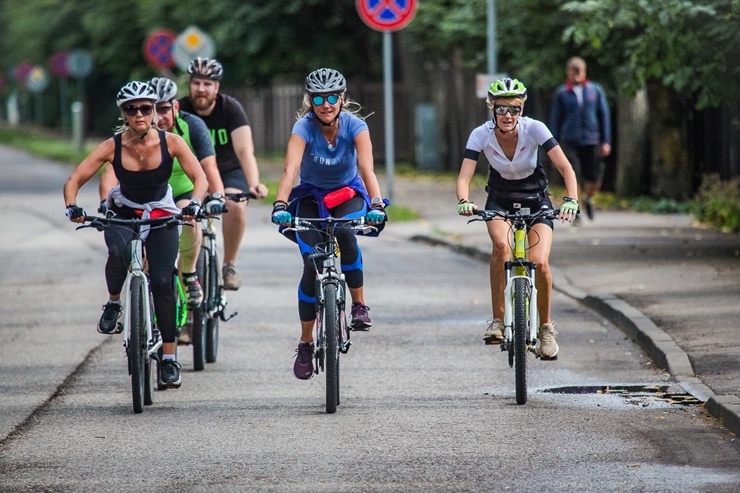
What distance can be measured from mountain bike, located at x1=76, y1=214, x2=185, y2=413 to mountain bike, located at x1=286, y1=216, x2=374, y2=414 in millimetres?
778

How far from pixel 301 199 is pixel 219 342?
2.64m

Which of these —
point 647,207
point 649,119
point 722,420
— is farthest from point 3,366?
point 649,119

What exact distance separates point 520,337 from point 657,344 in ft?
5.95

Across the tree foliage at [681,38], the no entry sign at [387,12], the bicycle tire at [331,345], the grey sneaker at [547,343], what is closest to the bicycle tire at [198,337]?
the bicycle tire at [331,345]

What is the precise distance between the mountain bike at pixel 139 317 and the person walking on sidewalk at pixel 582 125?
33.4 feet

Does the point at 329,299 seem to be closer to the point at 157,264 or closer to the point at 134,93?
the point at 157,264

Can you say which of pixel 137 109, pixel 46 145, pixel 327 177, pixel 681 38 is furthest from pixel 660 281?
pixel 46 145

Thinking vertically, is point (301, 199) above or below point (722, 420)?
above

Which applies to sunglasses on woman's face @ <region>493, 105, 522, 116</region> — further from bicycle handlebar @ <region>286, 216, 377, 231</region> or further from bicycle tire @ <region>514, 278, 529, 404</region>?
bicycle handlebar @ <region>286, 216, 377, 231</region>

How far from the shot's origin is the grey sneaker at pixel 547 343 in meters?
9.13

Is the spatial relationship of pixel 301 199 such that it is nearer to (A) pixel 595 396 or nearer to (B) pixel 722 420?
(A) pixel 595 396

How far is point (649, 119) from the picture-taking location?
73.5 feet

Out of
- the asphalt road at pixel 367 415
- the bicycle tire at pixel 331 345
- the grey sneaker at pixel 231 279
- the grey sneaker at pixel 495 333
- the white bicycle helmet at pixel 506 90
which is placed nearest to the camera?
the asphalt road at pixel 367 415

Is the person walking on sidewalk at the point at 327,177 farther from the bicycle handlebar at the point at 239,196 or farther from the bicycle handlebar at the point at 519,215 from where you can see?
the bicycle handlebar at the point at 239,196
